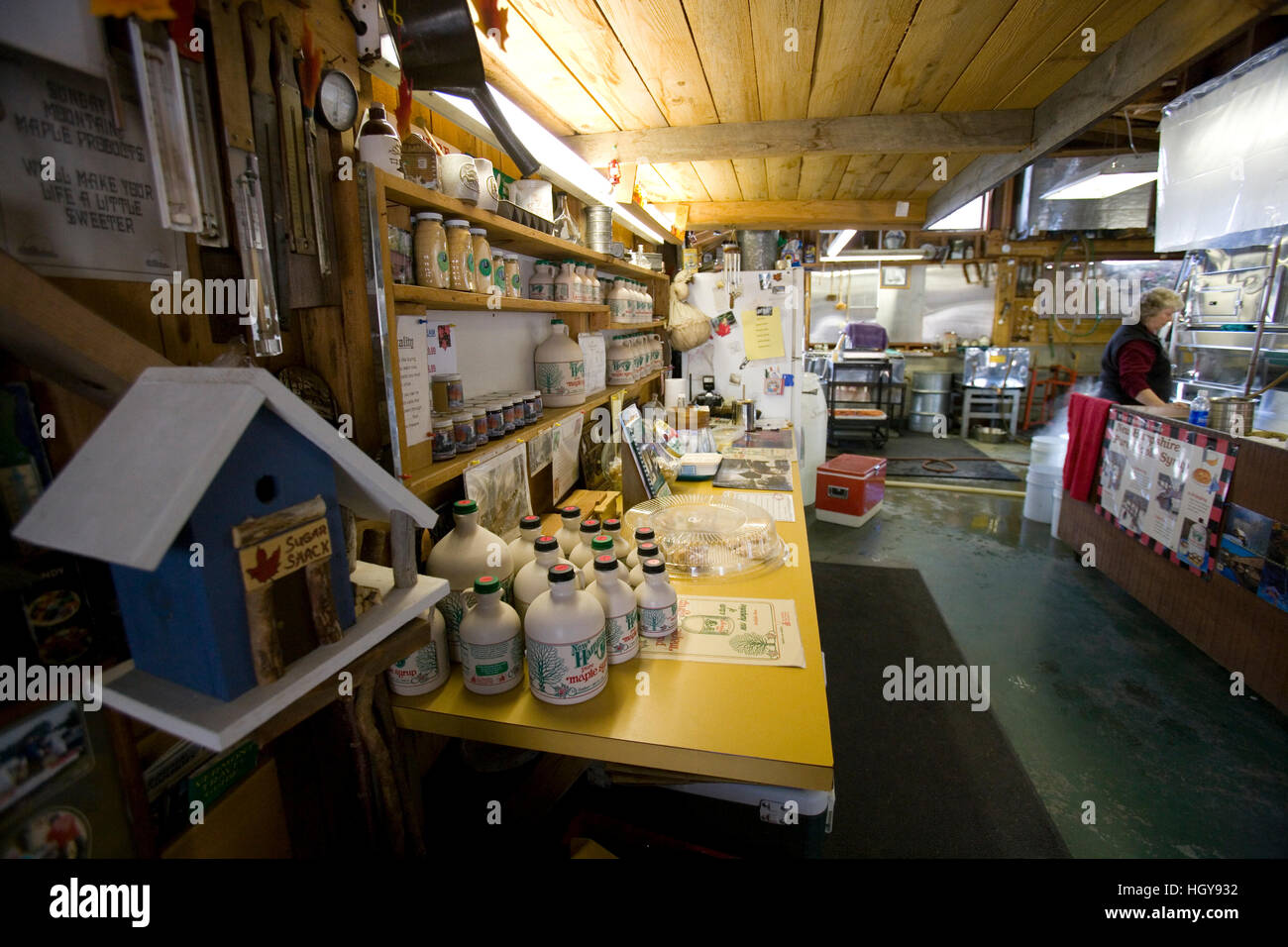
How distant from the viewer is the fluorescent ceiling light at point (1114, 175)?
14.4 feet

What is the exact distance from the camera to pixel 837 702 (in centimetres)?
248

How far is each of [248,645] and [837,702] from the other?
2.37 meters

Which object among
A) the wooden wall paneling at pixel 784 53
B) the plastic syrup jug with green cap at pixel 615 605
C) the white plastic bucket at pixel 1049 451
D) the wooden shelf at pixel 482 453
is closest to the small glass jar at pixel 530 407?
the wooden shelf at pixel 482 453

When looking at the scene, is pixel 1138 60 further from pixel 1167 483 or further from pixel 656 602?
pixel 1167 483

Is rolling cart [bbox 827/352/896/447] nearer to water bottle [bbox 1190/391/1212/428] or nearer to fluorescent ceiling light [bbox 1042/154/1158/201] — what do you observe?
fluorescent ceiling light [bbox 1042/154/1158/201]

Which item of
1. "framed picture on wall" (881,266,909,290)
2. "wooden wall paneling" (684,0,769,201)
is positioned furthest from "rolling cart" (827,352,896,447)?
"wooden wall paneling" (684,0,769,201)

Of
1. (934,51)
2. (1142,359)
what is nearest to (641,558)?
(934,51)

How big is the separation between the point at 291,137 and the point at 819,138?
2.05 meters

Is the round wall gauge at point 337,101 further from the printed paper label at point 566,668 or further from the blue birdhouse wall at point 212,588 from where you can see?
the printed paper label at point 566,668

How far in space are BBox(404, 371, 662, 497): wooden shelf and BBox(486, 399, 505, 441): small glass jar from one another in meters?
0.02

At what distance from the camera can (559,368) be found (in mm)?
1976

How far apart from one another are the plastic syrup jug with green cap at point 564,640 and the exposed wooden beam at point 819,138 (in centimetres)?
193

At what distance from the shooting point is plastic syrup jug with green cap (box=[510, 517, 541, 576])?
1.39 metres

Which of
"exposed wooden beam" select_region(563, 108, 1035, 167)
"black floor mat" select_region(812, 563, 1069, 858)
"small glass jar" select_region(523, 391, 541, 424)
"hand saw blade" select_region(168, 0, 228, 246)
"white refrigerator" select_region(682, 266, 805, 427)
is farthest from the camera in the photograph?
"white refrigerator" select_region(682, 266, 805, 427)
